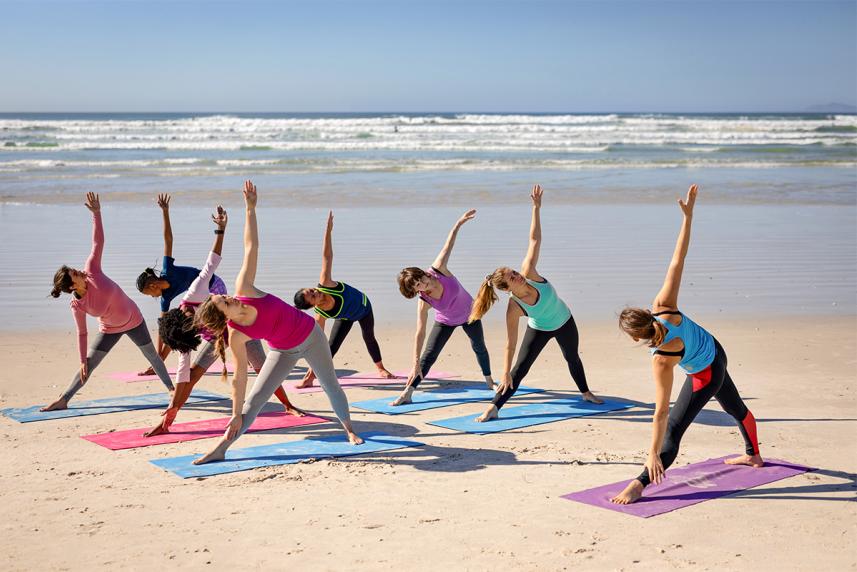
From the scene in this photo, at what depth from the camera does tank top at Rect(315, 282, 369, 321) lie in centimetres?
880

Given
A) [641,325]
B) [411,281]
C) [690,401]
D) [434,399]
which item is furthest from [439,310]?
[641,325]

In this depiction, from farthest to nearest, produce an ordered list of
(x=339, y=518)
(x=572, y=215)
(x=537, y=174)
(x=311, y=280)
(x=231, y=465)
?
(x=537, y=174) → (x=572, y=215) → (x=311, y=280) → (x=231, y=465) → (x=339, y=518)

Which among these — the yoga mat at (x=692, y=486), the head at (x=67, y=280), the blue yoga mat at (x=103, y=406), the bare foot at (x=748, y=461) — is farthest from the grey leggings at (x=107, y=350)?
the bare foot at (x=748, y=461)

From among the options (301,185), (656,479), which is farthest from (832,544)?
(301,185)

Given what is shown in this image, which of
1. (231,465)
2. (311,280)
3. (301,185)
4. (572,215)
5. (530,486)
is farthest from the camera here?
(301,185)

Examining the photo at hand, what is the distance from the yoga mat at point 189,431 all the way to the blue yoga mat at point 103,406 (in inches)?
28.0

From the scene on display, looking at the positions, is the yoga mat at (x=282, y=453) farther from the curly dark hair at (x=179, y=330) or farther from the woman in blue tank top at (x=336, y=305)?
the woman in blue tank top at (x=336, y=305)

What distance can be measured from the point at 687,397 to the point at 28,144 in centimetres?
4463

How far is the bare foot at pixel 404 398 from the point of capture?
838 cm

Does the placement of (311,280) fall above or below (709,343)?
below

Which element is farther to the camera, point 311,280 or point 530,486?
point 311,280

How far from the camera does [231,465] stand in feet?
21.3

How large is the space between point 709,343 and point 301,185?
2210 cm

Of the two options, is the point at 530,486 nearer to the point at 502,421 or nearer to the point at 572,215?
the point at 502,421
